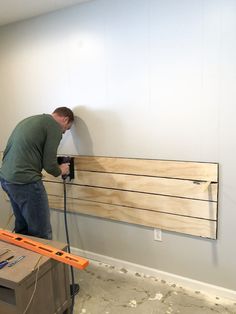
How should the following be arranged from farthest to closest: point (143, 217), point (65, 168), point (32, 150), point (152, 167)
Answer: point (65, 168) < point (143, 217) < point (152, 167) < point (32, 150)

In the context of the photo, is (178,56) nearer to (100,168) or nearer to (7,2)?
(100,168)

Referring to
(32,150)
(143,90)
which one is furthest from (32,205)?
(143,90)

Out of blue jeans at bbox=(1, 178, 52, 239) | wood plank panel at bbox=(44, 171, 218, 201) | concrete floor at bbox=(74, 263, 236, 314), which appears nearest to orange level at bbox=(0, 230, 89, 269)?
blue jeans at bbox=(1, 178, 52, 239)

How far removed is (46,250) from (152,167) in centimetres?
95

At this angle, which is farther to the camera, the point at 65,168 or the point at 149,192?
the point at 65,168

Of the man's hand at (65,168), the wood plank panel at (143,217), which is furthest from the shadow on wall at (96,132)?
the wood plank panel at (143,217)

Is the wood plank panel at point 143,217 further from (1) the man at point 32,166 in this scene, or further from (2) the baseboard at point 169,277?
(1) the man at point 32,166

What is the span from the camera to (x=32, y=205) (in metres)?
2.04

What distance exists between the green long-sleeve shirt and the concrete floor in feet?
3.17

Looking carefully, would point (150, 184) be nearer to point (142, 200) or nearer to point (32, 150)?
point (142, 200)

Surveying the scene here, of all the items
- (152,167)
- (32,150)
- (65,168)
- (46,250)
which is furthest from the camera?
(65,168)

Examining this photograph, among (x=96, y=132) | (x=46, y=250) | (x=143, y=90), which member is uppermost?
(x=143, y=90)

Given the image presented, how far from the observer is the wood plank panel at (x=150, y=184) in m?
1.98

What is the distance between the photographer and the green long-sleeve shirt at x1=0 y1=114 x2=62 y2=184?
2.01 meters
